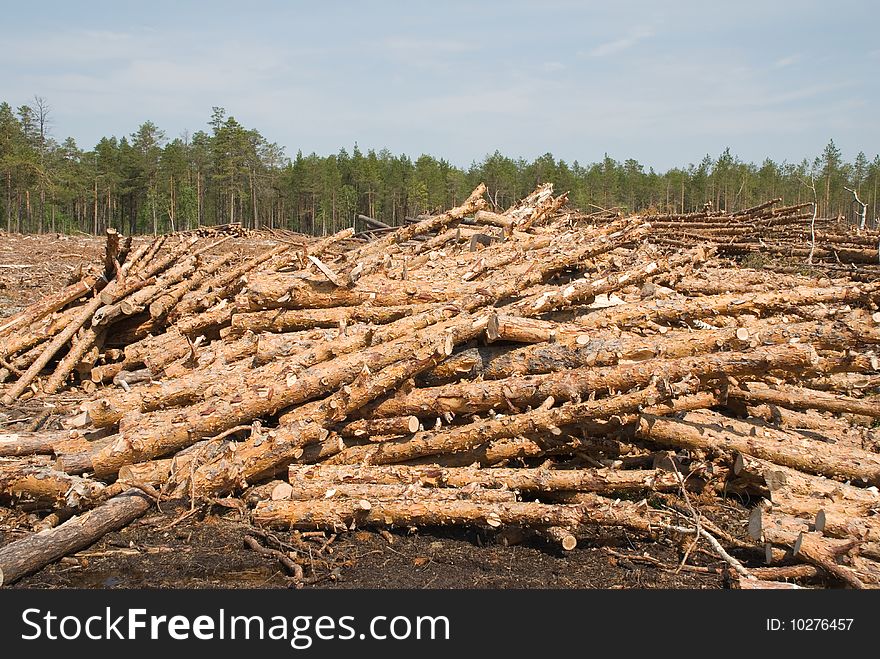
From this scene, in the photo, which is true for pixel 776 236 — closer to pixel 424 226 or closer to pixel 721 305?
pixel 424 226

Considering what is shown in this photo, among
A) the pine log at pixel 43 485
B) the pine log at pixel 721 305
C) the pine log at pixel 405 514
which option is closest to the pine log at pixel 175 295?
the pine log at pixel 43 485

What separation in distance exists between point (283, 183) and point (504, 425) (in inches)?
2613

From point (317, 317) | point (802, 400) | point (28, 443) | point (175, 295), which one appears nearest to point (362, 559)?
point (317, 317)

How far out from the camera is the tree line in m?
56.6

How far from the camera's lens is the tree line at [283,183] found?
56.6 meters

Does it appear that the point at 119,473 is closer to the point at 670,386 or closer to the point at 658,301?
the point at 670,386

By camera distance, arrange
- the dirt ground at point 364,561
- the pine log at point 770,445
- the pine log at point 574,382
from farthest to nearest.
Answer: the pine log at point 770,445
the pine log at point 574,382
the dirt ground at point 364,561

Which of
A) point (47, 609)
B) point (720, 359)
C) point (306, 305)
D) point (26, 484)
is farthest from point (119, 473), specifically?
point (720, 359)

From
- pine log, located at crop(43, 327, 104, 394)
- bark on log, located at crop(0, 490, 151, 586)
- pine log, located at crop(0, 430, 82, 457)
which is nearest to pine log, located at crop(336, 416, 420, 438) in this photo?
bark on log, located at crop(0, 490, 151, 586)

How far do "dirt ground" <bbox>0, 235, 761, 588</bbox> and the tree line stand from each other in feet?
169

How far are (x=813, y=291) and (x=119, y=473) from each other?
699cm

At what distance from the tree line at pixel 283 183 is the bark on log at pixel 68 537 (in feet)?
171

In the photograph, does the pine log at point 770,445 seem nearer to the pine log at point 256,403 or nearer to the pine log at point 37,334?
the pine log at point 256,403

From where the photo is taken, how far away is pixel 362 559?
4.50 metres
